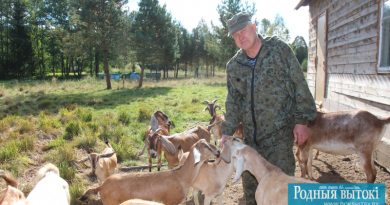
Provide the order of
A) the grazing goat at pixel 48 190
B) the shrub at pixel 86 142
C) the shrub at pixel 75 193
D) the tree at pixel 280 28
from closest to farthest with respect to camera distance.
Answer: the grazing goat at pixel 48 190, the shrub at pixel 75 193, the shrub at pixel 86 142, the tree at pixel 280 28

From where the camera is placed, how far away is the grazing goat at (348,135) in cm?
458

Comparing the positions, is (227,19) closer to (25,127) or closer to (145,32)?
(145,32)

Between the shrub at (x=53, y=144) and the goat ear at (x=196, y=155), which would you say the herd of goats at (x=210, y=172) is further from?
the shrub at (x=53, y=144)

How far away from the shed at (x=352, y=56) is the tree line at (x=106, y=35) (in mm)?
15688

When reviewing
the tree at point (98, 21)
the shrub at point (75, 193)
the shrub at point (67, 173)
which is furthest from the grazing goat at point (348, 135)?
the tree at point (98, 21)

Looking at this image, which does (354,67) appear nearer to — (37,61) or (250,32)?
(250,32)

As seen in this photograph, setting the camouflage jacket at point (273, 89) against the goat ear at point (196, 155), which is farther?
the goat ear at point (196, 155)

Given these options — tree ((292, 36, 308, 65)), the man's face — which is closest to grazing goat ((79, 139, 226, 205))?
the man's face

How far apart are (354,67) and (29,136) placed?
9.13m

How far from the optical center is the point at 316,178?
17.8 ft

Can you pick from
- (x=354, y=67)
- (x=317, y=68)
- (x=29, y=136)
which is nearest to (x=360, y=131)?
(x=354, y=67)

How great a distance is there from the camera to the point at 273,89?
3.32m

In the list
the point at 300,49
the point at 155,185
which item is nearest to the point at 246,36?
the point at 155,185

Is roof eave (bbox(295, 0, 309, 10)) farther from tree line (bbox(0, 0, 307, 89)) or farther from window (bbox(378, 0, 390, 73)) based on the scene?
tree line (bbox(0, 0, 307, 89))
